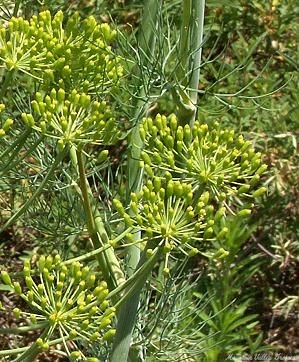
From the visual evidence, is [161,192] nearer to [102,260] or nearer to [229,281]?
[102,260]

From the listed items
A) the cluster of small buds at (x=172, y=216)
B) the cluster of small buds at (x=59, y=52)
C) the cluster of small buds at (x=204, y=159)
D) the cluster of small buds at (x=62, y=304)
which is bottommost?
the cluster of small buds at (x=62, y=304)

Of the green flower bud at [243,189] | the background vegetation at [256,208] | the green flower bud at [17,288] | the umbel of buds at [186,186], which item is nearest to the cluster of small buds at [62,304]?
the green flower bud at [17,288]

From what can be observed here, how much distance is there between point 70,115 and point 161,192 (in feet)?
0.70

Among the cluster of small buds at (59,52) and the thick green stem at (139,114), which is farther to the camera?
the thick green stem at (139,114)

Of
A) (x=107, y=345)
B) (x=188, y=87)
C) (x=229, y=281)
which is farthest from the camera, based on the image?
(x=229, y=281)

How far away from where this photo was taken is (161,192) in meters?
1.29

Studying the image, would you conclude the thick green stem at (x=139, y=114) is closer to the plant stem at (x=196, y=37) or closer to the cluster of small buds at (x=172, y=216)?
the plant stem at (x=196, y=37)

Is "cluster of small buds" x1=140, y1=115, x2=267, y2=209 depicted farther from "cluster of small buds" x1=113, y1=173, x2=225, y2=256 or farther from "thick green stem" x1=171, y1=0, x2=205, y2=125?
"thick green stem" x1=171, y1=0, x2=205, y2=125

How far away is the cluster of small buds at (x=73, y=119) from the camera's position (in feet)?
4.47

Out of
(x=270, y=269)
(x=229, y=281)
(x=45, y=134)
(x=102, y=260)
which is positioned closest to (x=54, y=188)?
(x=102, y=260)

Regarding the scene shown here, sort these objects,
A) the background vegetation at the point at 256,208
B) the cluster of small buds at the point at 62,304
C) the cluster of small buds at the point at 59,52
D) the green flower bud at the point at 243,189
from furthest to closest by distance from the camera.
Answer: the background vegetation at the point at 256,208, the cluster of small buds at the point at 59,52, the green flower bud at the point at 243,189, the cluster of small buds at the point at 62,304

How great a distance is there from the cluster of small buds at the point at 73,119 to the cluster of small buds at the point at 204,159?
67 mm

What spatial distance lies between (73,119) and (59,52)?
0.15m

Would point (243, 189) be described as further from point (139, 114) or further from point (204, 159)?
point (139, 114)
